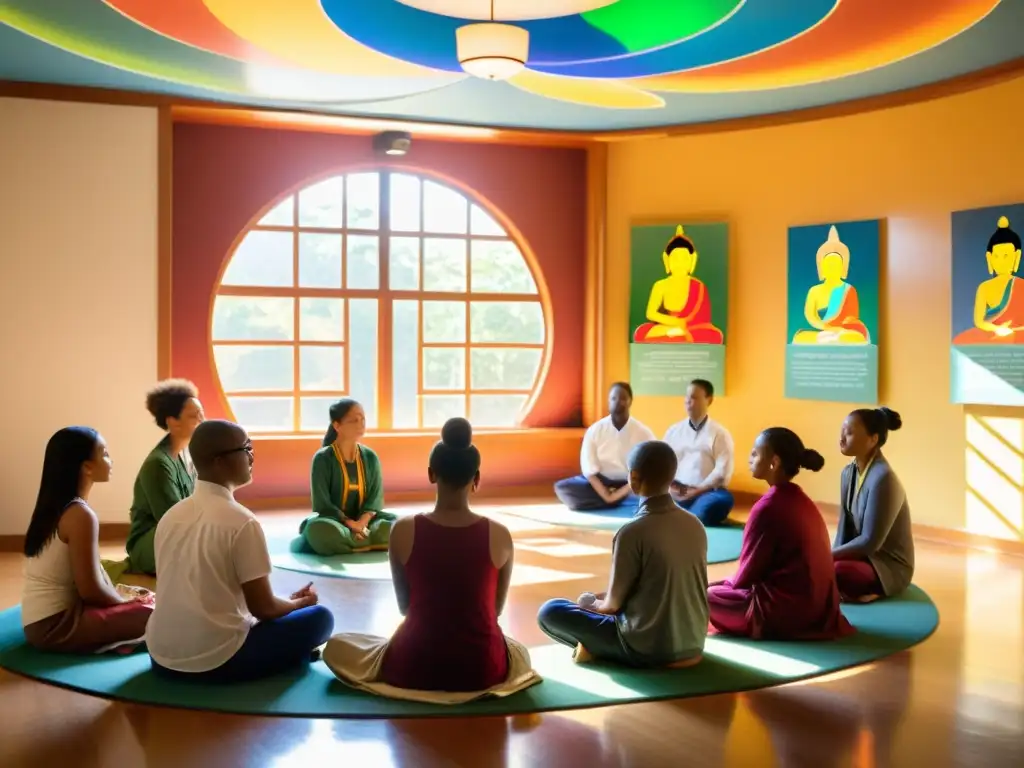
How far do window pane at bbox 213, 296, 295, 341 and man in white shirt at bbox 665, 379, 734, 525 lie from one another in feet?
11.5

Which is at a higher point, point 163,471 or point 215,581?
point 163,471

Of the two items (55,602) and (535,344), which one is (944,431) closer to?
(535,344)

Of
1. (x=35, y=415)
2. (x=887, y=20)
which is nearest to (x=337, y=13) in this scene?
(x=887, y=20)

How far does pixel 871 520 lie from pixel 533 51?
3504mm

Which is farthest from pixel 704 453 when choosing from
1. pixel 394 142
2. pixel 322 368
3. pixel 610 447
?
pixel 394 142

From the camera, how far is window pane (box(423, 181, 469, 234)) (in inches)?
374

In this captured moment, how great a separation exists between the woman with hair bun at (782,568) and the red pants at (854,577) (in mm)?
675

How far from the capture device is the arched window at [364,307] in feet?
30.0

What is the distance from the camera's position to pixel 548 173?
9.66 meters

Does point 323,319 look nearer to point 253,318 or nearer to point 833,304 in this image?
point 253,318

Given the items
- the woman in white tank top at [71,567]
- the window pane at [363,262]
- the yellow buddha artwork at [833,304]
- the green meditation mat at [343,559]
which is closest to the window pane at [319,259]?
the window pane at [363,262]

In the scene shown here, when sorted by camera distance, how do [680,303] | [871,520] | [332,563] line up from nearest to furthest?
[871,520]
[332,563]
[680,303]

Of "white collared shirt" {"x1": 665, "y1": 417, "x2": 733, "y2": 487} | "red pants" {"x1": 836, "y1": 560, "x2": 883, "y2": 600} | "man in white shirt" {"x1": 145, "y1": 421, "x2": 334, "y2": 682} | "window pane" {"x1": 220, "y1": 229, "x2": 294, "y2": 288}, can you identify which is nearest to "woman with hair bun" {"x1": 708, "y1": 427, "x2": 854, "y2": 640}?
"red pants" {"x1": 836, "y1": 560, "x2": 883, "y2": 600}

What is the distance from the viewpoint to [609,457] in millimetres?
8305
